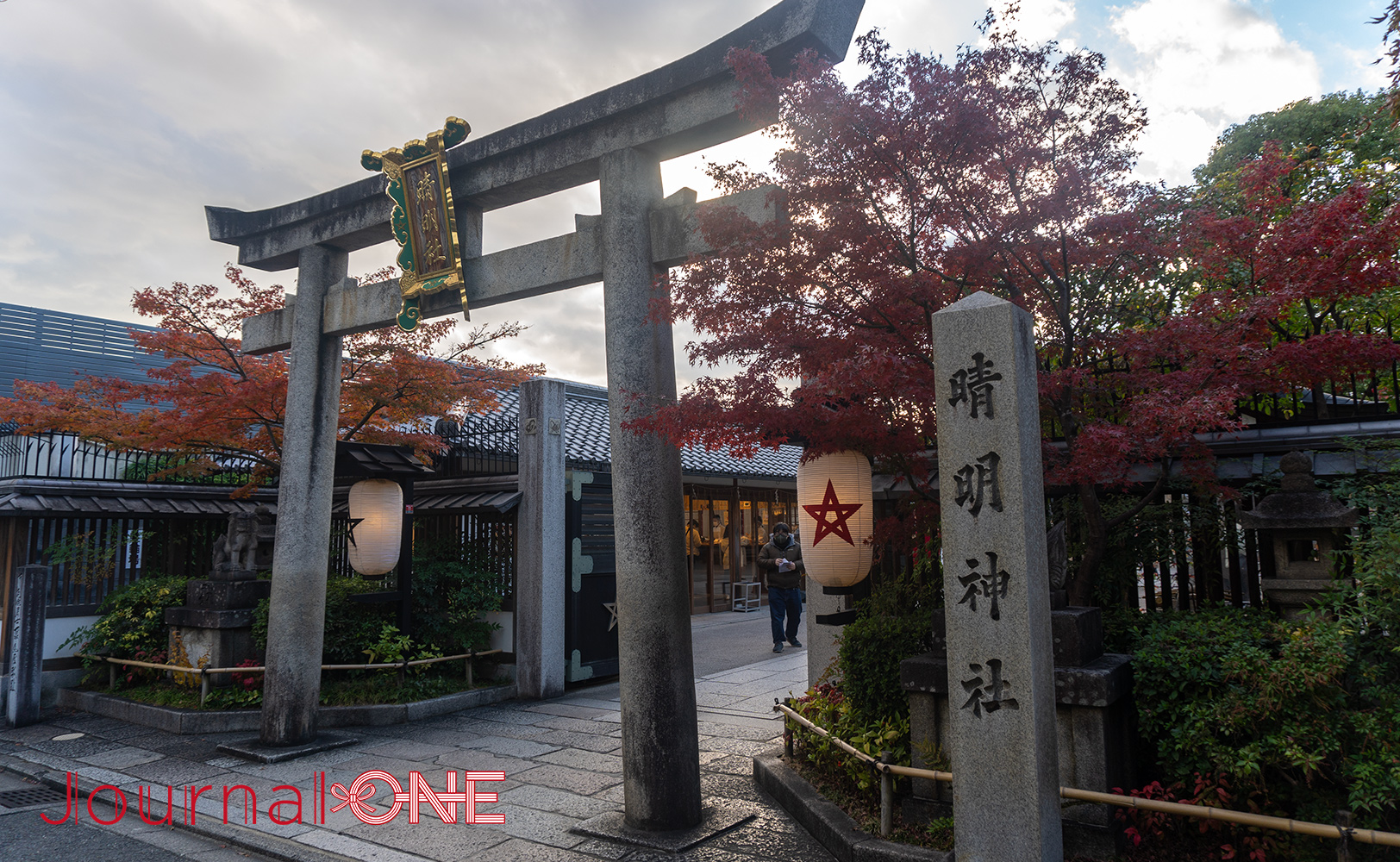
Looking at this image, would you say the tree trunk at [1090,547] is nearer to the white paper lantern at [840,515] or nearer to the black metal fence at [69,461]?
the white paper lantern at [840,515]

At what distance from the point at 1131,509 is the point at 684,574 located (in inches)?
138

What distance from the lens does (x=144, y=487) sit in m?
13.0

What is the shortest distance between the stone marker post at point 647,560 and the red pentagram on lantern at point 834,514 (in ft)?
3.77

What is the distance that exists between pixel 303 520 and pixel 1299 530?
32.4 feet

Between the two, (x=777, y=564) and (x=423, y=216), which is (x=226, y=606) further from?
(x=777, y=564)

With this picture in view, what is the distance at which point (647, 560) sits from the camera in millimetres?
6539

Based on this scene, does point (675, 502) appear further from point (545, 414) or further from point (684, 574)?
point (545, 414)

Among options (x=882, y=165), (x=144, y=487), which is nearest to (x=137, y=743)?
(x=144, y=487)

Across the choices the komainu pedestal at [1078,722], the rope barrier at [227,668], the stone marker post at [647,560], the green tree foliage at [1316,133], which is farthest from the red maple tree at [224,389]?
the green tree foliage at [1316,133]

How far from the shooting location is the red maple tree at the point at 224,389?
36.3 ft

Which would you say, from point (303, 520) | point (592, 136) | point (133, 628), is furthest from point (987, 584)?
point (133, 628)

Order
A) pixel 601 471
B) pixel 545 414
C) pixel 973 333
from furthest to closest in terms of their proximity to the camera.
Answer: pixel 601 471
pixel 545 414
pixel 973 333

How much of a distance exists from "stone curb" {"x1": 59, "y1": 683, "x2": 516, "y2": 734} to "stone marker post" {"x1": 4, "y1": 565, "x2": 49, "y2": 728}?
84cm

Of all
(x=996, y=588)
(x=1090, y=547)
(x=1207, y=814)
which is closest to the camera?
(x=1207, y=814)
